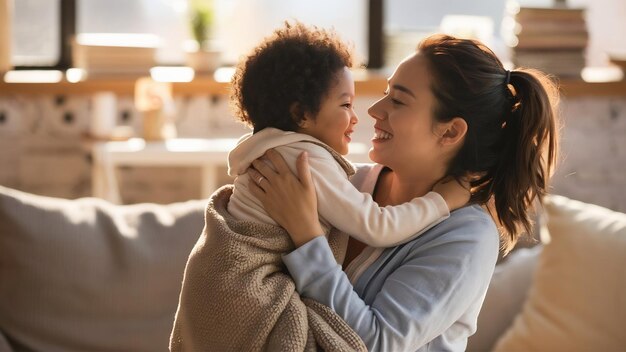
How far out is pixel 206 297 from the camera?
154 cm

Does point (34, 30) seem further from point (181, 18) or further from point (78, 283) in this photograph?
point (78, 283)

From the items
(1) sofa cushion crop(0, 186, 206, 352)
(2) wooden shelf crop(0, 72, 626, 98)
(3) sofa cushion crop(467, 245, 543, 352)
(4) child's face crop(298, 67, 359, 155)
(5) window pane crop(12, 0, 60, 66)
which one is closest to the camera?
(4) child's face crop(298, 67, 359, 155)

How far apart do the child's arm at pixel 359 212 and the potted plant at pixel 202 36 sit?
8.30 ft

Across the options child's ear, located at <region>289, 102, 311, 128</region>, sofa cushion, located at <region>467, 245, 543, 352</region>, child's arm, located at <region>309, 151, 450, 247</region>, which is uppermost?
child's ear, located at <region>289, 102, 311, 128</region>

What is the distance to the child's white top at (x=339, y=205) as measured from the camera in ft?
5.13

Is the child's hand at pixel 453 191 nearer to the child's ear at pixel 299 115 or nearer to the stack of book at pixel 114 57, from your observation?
the child's ear at pixel 299 115

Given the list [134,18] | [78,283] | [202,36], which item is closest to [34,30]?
[134,18]

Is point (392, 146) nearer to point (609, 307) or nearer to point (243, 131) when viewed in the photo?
point (609, 307)

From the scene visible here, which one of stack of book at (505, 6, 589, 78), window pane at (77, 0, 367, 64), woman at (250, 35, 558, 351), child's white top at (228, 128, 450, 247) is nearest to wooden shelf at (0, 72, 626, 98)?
stack of book at (505, 6, 589, 78)

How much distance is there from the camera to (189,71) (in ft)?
13.9

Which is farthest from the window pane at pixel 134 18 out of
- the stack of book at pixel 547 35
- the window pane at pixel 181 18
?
the stack of book at pixel 547 35

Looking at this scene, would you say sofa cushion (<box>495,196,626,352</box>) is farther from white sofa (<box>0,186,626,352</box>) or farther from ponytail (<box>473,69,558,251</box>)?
ponytail (<box>473,69,558,251</box>)

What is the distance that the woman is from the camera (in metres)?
1.53

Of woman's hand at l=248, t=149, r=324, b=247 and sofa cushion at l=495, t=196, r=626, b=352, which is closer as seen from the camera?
woman's hand at l=248, t=149, r=324, b=247
